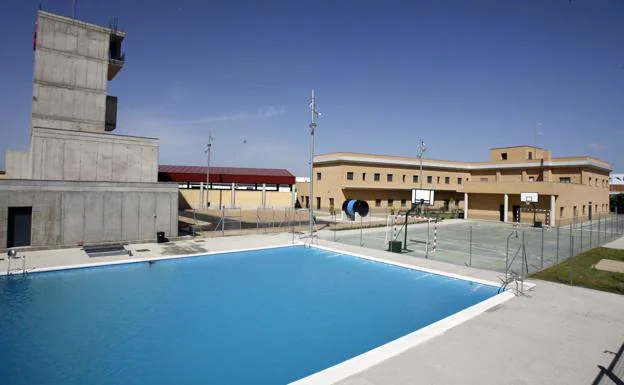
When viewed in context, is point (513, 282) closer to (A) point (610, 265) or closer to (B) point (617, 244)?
(A) point (610, 265)

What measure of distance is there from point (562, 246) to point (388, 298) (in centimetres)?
2148

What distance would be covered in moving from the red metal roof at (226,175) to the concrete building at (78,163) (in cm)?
2570

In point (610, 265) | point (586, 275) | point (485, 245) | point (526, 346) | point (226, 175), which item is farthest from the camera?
point (226, 175)

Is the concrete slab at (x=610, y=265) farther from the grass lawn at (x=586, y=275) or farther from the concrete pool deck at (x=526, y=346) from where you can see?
the concrete pool deck at (x=526, y=346)

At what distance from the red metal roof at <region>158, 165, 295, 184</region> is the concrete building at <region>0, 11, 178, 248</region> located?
2570 centimetres

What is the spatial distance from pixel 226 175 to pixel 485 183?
4047 cm

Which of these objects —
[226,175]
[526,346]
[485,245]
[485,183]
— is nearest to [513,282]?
[526,346]

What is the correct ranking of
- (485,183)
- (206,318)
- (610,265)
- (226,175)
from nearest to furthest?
(206,318), (610,265), (485,183), (226,175)

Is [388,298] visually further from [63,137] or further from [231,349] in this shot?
[63,137]

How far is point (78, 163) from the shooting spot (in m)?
27.5

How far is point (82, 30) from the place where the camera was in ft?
100

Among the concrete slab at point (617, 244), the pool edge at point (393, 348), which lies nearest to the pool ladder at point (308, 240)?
the pool edge at point (393, 348)

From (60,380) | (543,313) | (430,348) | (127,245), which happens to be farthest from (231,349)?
(127,245)

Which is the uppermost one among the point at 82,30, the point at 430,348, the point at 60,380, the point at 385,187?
the point at 82,30
